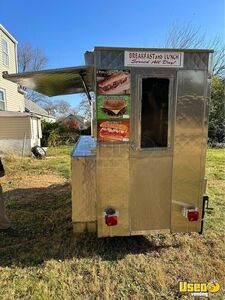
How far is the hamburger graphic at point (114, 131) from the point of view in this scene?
9.50 ft

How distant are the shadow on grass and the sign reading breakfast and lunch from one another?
93.9 inches

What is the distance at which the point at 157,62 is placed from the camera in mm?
2834

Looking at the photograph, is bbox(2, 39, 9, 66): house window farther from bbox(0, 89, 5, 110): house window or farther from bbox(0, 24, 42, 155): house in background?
bbox(0, 89, 5, 110): house window

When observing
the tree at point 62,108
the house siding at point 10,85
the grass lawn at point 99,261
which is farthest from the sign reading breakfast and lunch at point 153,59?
the tree at point 62,108

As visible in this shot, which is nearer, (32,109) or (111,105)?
(111,105)

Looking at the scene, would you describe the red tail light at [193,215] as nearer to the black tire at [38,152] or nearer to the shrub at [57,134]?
the black tire at [38,152]

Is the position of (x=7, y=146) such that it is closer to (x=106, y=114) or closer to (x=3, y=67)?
(x=3, y=67)

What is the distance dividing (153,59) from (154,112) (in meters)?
0.61

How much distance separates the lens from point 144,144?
3010 millimetres

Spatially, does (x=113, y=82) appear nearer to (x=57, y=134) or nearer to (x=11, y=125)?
(x=11, y=125)

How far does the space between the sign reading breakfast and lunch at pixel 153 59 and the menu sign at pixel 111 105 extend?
1.28ft

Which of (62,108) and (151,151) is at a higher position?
(62,108)

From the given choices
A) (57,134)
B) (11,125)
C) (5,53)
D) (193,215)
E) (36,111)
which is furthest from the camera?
(36,111)

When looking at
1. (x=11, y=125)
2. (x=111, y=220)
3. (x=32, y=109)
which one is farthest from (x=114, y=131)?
(x=32, y=109)
